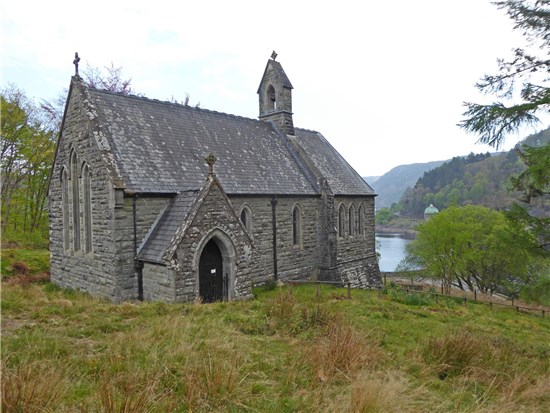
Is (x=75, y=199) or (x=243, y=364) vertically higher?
(x=75, y=199)

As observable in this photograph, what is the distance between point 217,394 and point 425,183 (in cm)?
14613

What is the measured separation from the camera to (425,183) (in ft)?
459

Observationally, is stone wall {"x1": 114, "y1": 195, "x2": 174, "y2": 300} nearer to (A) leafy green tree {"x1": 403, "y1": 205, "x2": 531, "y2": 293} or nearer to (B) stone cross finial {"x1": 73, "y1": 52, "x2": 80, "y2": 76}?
(B) stone cross finial {"x1": 73, "y1": 52, "x2": 80, "y2": 76}

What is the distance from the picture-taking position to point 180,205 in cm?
1428

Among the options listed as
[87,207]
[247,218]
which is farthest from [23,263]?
[247,218]

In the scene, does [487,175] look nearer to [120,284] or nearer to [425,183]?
[425,183]

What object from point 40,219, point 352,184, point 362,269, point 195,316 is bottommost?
point 362,269

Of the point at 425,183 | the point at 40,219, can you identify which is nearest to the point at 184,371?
the point at 40,219

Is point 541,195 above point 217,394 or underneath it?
above

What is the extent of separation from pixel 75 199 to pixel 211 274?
6.59m

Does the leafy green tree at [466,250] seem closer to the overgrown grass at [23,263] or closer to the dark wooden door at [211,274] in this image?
the dark wooden door at [211,274]

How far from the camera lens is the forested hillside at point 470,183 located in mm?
97200

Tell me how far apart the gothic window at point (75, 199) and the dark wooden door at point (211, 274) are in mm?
5860

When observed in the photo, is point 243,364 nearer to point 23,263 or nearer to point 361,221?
point 23,263
